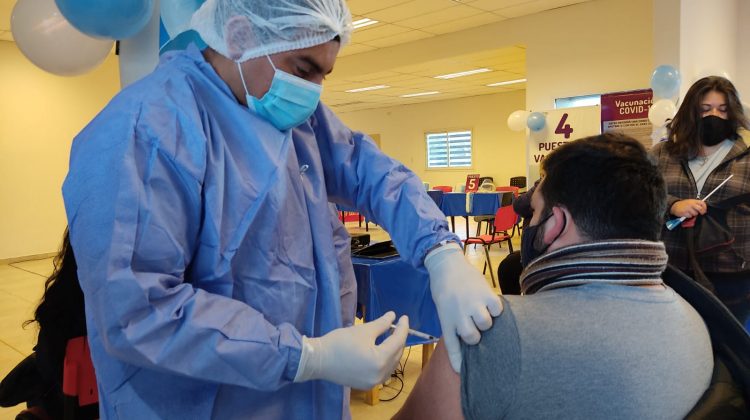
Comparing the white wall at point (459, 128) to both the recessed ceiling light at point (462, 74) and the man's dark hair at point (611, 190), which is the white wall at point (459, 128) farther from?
the man's dark hair at point (611, 190)

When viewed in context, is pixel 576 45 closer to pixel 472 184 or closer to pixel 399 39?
pixel 399 39

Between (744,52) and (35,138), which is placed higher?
(744,52)

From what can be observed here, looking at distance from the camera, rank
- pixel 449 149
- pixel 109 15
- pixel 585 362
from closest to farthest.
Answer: pixel 585 362 < pixel 109 15 < pixel 449 149

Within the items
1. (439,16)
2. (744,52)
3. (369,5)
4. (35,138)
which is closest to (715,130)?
(369,5)

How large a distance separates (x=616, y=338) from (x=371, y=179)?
565 millimetres

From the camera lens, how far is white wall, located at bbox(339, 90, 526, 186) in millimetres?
11266

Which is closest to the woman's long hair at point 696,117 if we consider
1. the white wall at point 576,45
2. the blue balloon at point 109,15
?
the blue balloon at point 109,15

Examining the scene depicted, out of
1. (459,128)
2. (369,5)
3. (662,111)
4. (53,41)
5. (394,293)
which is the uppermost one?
(369,5)

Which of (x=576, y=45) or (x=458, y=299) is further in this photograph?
(x=576, y=45)

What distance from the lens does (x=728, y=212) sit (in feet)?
6.57

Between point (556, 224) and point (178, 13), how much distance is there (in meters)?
1.02

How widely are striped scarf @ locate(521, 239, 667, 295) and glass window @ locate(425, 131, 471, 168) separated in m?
11.4

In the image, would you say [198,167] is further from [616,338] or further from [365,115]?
[365,115]

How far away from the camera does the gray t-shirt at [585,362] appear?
2.43 ft
